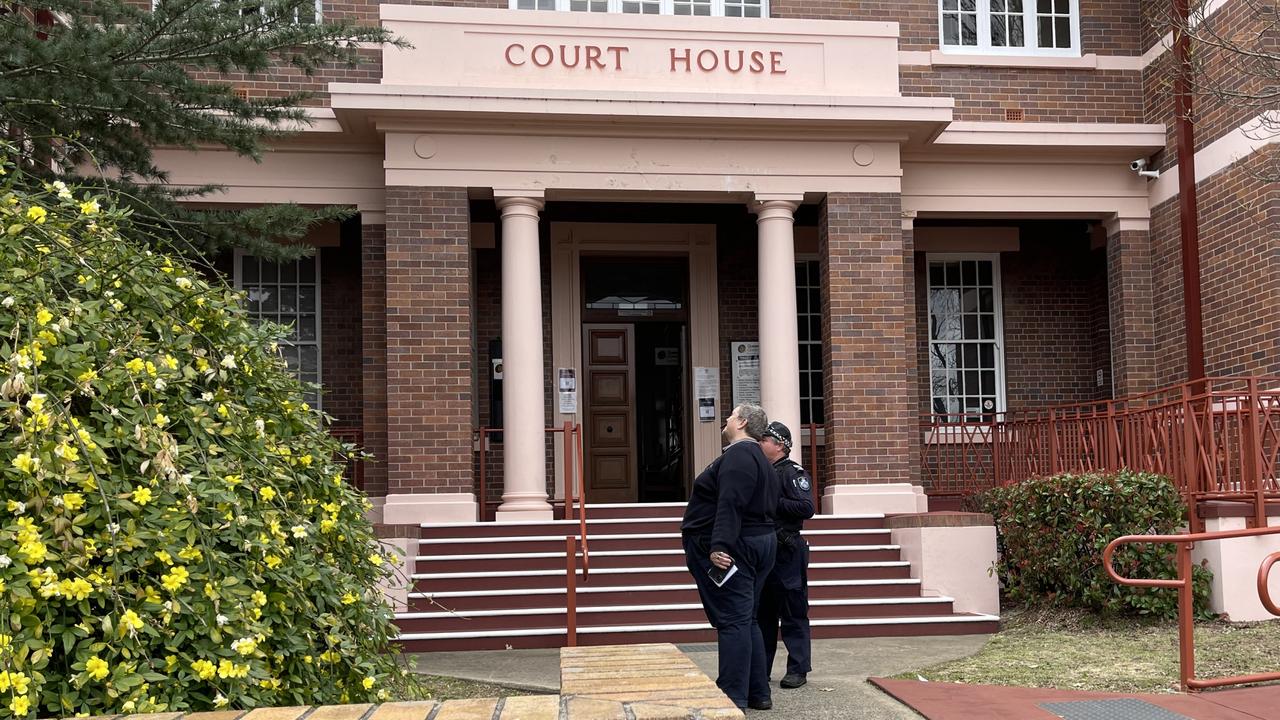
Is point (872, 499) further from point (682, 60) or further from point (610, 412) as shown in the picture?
point (682, 60)

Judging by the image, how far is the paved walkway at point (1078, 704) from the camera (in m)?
6.32

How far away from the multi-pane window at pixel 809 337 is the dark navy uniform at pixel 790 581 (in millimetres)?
8349

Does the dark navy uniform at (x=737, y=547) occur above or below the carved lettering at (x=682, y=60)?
below

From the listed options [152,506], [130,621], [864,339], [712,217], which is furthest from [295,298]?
[130,621]

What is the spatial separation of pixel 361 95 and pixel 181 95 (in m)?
3.38

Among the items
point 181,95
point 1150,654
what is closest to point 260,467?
point 181,95

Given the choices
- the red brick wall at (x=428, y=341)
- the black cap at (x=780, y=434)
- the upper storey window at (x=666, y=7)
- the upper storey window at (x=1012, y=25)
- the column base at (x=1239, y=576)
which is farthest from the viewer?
the upper storey window at (x=1012, y=25)

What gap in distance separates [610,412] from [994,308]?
494cm

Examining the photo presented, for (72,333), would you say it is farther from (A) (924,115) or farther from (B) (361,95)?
(A) (924,115)

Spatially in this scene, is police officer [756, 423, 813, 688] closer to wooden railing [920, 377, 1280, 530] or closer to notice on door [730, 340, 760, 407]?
wooden railing [920, 377, 1280, 530]

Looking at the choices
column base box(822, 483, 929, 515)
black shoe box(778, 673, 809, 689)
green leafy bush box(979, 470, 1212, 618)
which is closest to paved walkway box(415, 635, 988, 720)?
black shoe box(778, 673, 809, 689)

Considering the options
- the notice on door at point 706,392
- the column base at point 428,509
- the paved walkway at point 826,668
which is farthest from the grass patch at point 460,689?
the notice on door at point 706,392

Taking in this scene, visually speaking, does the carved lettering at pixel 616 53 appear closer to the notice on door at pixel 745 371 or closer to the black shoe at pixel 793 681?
the notice on door at pixel 745 371

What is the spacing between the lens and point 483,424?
1465 cm
